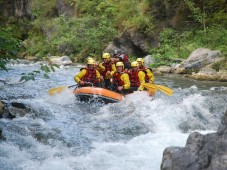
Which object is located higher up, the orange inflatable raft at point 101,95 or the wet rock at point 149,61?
the orange inflatable raft at point 101,95

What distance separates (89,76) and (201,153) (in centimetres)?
671

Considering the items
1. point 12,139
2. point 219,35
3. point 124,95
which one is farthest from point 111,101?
point 219,35

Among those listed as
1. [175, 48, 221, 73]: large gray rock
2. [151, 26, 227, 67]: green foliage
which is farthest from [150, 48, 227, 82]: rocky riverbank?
[151, 26, 227, 67]: green foliage

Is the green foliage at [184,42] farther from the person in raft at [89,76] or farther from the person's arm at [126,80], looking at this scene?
the person in raft at [89,76]

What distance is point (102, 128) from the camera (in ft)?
24.6

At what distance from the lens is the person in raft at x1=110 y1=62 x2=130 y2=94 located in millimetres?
9664

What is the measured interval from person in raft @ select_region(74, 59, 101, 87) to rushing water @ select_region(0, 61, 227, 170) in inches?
18.9

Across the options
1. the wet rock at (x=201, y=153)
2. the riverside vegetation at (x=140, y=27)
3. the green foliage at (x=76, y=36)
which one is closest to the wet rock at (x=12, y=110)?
the riverside vegetation at (x=140, y=27)

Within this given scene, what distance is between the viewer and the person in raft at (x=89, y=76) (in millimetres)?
10031

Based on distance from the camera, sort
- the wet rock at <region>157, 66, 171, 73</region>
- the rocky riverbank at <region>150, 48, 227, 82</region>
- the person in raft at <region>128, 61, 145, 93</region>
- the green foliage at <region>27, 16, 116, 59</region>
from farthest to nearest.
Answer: the green foliage at <region>27, 16, 116, 59</region> → the wet rock at <region>157, 66, 171, 73</region> → the rocky riverbank at <region>150, 48, 227, 82</region> → the person in raft at <region>128, 61, 145, 93</region>

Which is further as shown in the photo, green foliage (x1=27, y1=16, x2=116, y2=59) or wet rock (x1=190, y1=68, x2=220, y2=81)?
green foliage (x1=27, y1=16, x2=116, y2=59)

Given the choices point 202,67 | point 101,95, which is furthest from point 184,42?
point 101,95

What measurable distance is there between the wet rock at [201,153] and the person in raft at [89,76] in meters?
6.34

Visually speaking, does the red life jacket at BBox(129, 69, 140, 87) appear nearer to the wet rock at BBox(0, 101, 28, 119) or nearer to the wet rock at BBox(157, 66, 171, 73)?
the wet rock at BBox(0, 101, 28, 119)
